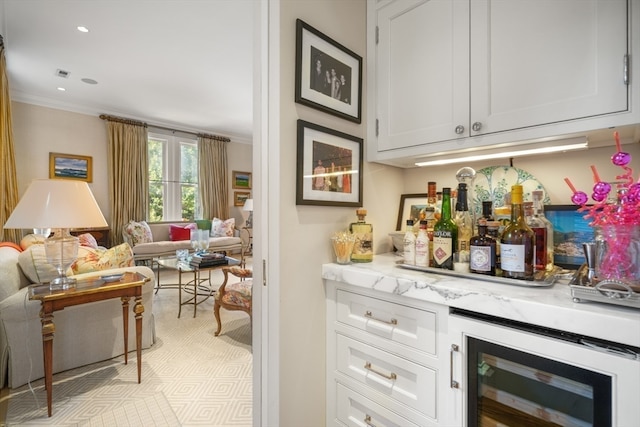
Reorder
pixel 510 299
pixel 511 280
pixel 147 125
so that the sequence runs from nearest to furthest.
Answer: pixel 510 299
pixel 511 280
pixel 147 125

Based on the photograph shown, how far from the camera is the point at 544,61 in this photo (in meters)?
1.05

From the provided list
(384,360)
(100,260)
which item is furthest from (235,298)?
(384,360)

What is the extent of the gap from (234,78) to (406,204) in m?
3.55

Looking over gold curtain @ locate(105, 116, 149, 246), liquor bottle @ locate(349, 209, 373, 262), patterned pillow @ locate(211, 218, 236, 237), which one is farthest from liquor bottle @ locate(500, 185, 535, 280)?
gold curtain @ locate(105, 116, 149, 246)

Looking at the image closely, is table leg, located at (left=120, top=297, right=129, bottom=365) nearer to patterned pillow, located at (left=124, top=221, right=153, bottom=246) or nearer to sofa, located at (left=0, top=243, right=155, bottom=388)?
sofa, located at (left=0, top=243, right=155, bottom=388)

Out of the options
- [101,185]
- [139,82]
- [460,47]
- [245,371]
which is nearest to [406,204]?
[460,47]

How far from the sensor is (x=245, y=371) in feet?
7.35

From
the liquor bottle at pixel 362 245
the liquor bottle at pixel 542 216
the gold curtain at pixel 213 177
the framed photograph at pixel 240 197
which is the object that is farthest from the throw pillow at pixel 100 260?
the framed photograph at pixel 240 197

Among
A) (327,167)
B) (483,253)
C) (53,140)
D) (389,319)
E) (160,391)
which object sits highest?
(53,140)

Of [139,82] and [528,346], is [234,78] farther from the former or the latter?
[528,346]

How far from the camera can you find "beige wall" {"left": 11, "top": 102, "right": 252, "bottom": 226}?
4762mm

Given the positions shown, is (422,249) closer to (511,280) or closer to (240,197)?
(511,280)

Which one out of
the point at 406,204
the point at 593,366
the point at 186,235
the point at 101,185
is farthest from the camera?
the point at 186,235

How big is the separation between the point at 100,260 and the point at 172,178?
4512 millimetres
